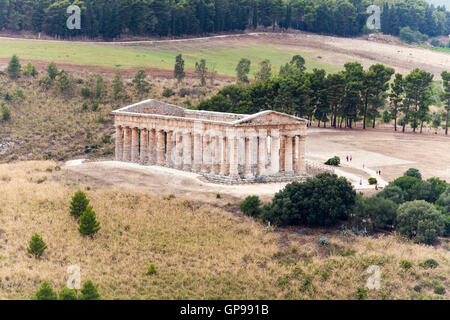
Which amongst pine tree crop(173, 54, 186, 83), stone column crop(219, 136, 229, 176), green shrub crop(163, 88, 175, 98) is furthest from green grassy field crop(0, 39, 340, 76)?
stone column crop(219, 136, 229, 176)

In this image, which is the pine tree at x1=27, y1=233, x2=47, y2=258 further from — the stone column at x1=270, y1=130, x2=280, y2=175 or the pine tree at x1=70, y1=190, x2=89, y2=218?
the stone column at x1=270, y1=130, x2=280, y2=175

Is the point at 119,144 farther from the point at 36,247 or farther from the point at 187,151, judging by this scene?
the point at 36,247

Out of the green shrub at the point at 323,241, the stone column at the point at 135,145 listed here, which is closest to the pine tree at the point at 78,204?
the green shrub at the point at 323,241

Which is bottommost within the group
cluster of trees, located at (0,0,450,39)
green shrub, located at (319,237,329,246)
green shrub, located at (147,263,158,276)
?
green shrub, located at (147,263,158,276)

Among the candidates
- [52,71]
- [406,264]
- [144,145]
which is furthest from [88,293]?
[52,71]
